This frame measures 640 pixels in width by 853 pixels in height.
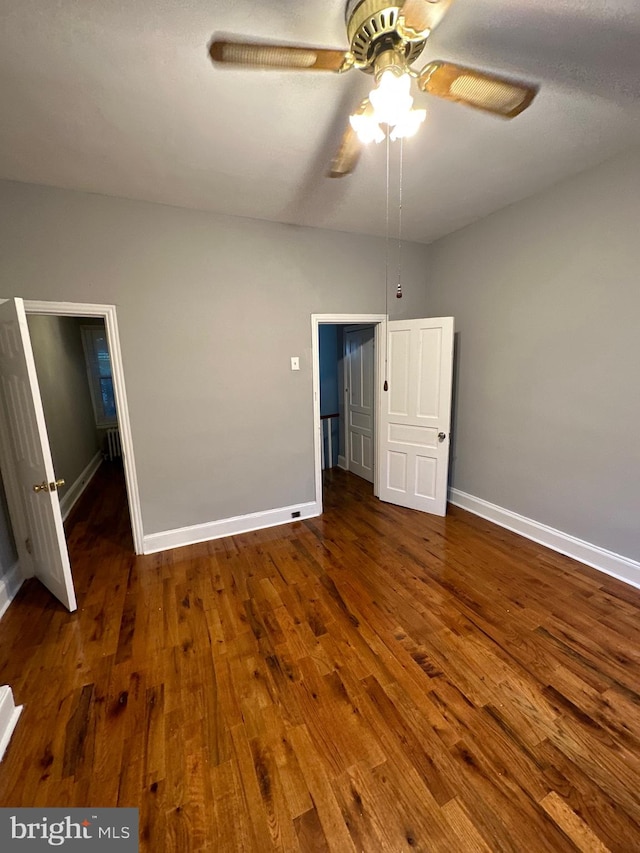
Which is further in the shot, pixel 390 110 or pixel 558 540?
pixel 558 540

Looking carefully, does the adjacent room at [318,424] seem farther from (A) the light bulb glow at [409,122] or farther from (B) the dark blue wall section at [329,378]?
(B) the dark blue wall section at [329,378]

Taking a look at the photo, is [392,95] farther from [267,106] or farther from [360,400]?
[360,400]

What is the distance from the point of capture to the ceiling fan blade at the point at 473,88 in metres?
1.22

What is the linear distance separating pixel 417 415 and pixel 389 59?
2.66 metres

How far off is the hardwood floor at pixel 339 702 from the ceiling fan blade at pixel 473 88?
2.57 meters

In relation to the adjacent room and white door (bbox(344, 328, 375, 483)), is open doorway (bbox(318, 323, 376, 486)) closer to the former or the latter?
white door (bbox(344, 328, 375, 483))

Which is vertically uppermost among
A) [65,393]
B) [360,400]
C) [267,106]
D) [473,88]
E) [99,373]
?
[267,106]

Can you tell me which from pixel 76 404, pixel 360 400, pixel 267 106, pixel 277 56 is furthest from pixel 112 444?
pixel 277 56

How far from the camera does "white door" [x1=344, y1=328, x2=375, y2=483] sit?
4.23 metres

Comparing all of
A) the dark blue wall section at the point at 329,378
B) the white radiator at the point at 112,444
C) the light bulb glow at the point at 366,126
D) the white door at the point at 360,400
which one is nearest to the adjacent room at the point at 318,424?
the light bulb glow at the point at 366,126

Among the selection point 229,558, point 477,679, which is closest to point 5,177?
point 229,558

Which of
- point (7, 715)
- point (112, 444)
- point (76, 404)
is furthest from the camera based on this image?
point (112, 444)

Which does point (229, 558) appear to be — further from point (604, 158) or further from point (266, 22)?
point (604, 158)

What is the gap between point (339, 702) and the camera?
1.60 m
